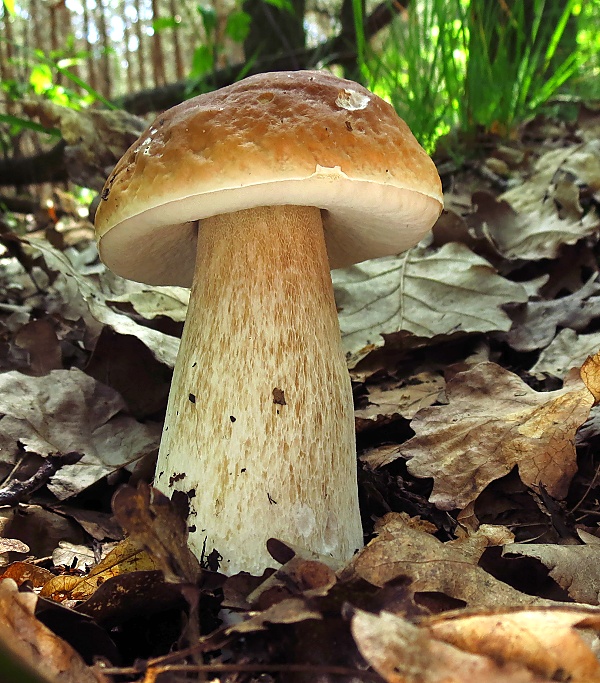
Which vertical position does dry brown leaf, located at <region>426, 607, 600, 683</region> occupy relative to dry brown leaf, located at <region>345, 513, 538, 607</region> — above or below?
above

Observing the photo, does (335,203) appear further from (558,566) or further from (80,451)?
(80,451)

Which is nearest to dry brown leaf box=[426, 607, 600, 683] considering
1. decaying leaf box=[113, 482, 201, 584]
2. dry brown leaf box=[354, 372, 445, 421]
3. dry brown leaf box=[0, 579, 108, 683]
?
decaying leaf box=[113, 482, 201, 584]

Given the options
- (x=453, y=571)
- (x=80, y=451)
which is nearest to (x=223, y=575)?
(x=453, y=571)

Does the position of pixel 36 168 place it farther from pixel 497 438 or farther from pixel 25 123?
pixel 497 438

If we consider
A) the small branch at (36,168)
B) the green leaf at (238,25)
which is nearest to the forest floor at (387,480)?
the small branch at (36,168)

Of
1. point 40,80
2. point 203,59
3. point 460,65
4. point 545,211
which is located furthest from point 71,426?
point 203,59

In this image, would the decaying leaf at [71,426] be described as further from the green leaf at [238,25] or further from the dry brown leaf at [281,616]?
the green leaf at [238,25]

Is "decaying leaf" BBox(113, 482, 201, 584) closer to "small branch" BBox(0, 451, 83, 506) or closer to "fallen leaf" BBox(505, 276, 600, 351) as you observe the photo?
"small branch" BBox(0, 451, 83, 506)
